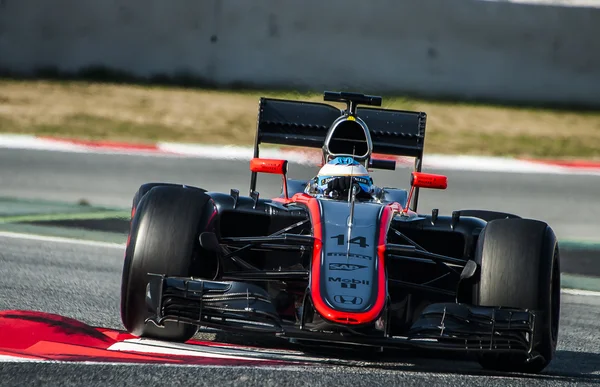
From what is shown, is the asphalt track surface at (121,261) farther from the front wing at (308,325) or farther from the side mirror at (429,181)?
the side mirror at (429,181)

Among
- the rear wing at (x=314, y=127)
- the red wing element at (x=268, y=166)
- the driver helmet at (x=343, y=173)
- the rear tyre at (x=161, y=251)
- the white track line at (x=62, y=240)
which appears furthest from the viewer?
the white track line at (x=62, y=240)

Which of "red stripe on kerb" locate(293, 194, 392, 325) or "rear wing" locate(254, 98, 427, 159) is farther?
"rear wing" locate(254, 98, 427, 159)

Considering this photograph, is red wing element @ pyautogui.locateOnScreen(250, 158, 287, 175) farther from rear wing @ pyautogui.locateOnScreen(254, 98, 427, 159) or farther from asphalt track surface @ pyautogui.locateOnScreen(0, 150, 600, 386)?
asphalt track surface @ pyautogui.locateOnScreen(0, 150, 600, 386)

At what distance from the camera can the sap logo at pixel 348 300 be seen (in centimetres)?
498

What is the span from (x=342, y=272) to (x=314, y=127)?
2.50 m

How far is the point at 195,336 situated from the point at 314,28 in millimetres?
10205

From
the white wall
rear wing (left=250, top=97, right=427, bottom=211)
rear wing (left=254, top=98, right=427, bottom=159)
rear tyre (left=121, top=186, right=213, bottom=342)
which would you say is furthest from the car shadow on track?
the white wall

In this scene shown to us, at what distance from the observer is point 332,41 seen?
1554 centimetres

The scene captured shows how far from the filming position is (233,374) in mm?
4465

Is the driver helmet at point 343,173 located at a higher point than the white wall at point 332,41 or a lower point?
lower

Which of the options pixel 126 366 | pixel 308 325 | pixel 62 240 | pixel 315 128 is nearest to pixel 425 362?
pixel 308 325

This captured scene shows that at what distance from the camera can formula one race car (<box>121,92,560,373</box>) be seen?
4922 mm

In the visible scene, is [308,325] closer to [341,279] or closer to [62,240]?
[341,279]

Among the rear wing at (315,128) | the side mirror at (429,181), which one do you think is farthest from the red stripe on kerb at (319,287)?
the rear wing at (315,128)
